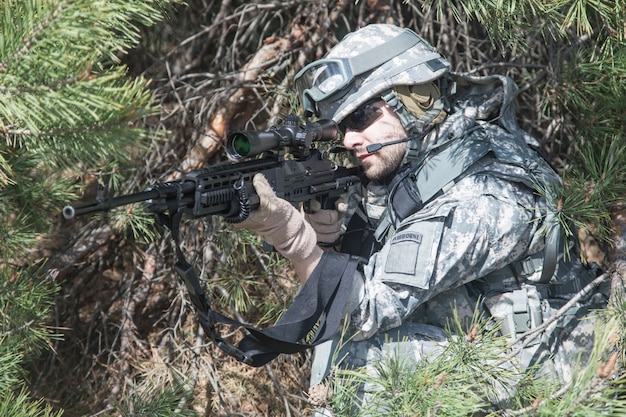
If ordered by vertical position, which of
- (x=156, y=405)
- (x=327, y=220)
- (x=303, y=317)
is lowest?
(x=156, y=405)

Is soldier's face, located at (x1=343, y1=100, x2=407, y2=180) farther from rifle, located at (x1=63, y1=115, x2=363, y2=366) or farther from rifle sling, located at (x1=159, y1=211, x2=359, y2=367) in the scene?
rifle sling, located at (x1=159, y1=211, x2=359, y2=367)

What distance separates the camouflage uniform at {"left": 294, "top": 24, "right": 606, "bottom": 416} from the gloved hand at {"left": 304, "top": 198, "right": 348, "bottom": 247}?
18cm

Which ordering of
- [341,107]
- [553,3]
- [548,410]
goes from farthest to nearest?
[341,107] → [553,3] → [548,410]

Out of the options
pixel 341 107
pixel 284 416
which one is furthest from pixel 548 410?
pixel 284 416

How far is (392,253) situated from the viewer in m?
1.99

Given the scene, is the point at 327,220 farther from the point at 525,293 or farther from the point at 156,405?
the point at 156,405

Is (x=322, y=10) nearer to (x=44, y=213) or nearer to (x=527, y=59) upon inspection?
(x=527, y=59)

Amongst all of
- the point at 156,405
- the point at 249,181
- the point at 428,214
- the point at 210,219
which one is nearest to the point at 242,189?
the point at 249,181

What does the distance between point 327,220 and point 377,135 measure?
0.36 meters

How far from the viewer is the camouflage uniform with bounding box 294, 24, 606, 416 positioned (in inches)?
77.3

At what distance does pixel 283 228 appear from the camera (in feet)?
6.28

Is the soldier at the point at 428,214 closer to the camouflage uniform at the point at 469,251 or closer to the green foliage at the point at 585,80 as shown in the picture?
Result: the camouflage uniform at the point at 469,251

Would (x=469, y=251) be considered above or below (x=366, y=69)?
below

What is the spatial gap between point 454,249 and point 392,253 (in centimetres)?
17
